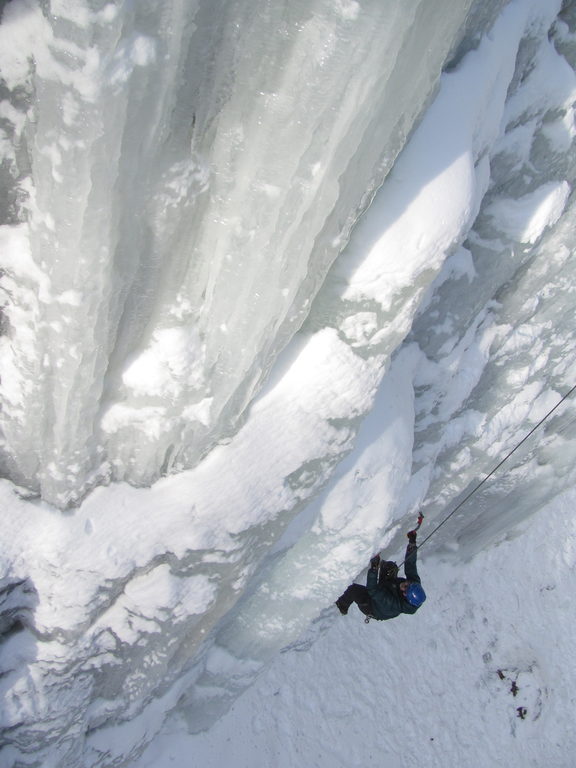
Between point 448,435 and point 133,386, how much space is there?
4.11 metres

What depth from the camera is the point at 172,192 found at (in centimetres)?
272

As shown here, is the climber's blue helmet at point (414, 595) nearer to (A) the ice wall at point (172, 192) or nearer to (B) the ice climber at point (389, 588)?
(B) the ice climber at point (389, 588)

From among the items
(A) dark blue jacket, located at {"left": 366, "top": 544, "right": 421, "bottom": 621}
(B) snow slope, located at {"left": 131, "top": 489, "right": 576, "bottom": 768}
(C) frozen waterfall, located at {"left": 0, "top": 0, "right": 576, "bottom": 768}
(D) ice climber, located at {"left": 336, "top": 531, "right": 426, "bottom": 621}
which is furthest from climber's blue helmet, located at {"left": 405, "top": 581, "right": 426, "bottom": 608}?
(B) snow slope, located at {"left": 131, "top": 489, "right": 576, "bottom": 768}

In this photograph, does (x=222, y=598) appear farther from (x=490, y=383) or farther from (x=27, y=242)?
(x=490, y=383)

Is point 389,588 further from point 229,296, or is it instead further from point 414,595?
point 229,296

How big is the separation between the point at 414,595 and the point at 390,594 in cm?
42

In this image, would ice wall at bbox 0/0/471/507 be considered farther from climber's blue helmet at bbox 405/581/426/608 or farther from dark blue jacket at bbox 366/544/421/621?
dark blue jacket at bbox 366/544/421/621

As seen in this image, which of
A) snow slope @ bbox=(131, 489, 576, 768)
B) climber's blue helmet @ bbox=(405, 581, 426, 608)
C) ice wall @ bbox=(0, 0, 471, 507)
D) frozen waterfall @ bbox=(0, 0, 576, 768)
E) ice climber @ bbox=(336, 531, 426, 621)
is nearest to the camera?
ice wall @ bbox=(0, 0, 471, 507)

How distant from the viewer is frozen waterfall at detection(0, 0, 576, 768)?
7.86 ft

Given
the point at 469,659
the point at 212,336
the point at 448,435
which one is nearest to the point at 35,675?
the point at 212,336

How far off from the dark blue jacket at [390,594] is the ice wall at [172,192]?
2632 mm

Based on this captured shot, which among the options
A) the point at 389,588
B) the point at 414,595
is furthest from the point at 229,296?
the point at 389,588

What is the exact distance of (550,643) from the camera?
8.70 m

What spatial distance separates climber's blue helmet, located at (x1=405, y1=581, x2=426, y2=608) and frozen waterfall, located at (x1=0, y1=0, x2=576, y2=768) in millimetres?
515
